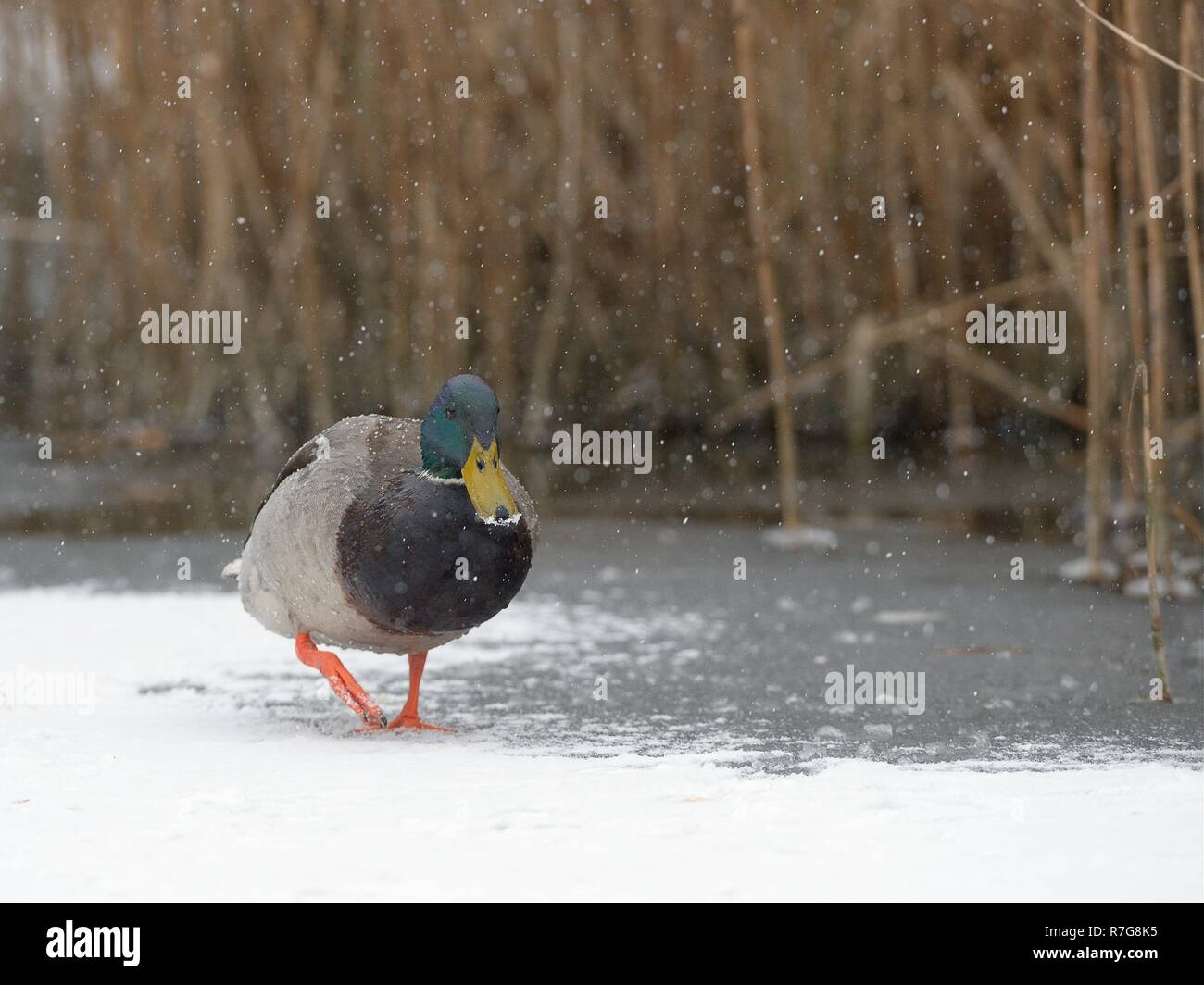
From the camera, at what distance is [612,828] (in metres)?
3.35

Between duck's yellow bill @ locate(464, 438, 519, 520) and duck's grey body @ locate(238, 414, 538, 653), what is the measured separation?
73mm

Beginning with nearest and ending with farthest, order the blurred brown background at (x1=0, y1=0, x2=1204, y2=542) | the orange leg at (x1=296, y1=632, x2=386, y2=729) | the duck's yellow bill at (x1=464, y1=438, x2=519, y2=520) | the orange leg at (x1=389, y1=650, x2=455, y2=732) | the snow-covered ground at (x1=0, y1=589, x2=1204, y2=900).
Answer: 1. the snow-covered ground at (x1=0, y1=589, x2=1204, y2=900)
2. the duck's yellow bill at (x1=464, y1=438, x2=519, y2=520)
3. the orange leg at (x1=296, y1=632, x2=386, y2=729)
4. the orange leg at (x1=389, y1=650, x2=455, y2=732)
5. the blurred brown background at (x1=0, y1=0, x2=1204, y2=542)

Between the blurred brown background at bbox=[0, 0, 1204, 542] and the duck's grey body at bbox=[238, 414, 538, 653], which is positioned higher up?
the blurred brown background at bbox=[0, 0, 1204, 542]

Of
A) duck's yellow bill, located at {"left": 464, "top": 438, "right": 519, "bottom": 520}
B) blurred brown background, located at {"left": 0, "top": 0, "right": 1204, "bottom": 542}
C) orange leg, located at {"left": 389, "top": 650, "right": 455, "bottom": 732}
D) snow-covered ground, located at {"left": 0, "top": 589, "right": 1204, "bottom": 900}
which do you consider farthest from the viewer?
blurred brown background, located at {"left": 0, "top": 0, "right": 1204, "bottom": 542}

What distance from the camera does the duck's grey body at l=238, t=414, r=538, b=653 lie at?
4289 mm

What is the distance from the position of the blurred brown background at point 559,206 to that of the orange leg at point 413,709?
468cm

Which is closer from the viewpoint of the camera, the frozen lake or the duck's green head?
the frozen lake

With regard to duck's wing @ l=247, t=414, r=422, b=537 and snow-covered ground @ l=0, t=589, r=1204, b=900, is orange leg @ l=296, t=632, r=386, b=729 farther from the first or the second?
duck's wing @ l=247, t=414, r=422, b=537

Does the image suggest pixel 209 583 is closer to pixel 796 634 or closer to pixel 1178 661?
pixel 796 634

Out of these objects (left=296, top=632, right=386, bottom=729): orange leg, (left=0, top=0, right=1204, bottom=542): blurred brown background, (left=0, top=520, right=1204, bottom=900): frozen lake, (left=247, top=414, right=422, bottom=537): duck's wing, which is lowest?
(left=0, top=520, right=1204, bottom=900): frozen lake

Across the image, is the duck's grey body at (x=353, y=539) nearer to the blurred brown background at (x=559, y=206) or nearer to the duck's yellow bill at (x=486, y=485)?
the duck's yellow bill at (x=486, y=485)

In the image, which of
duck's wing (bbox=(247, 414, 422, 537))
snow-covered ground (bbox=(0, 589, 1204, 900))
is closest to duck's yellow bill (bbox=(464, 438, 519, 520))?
duck's wing (bbox=(247, 414, 422, 537))

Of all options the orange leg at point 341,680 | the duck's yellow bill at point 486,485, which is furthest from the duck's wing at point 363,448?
the orange leg at point 341,680

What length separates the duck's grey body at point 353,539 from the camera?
4.29 m
